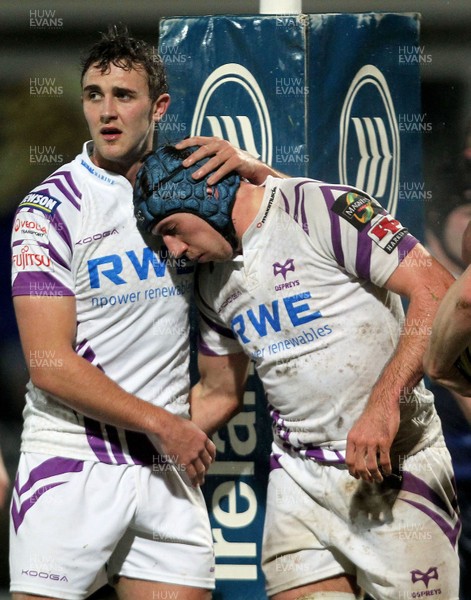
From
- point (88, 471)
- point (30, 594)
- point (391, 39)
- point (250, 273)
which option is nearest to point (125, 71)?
point (250, 273)

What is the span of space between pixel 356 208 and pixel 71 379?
914 mm

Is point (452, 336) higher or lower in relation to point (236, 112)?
lower

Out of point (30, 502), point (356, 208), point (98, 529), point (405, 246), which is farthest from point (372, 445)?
point (30, 502)

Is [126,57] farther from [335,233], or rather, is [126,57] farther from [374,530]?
[374,530]

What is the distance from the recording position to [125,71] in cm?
321

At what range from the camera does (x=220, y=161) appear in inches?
124

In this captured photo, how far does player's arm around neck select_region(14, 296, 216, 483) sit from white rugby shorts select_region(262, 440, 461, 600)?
0.41 meters

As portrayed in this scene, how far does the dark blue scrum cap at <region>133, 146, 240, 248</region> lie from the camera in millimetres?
3043

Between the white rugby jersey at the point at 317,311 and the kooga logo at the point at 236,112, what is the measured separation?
0.47 m

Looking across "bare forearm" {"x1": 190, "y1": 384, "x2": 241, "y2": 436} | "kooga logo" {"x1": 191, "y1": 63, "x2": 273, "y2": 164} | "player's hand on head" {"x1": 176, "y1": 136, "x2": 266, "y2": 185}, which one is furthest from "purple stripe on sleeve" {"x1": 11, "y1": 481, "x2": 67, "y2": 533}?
"kooga logo" {"x1": 191, "y1": 63, "x2": 273, "y2": 164}

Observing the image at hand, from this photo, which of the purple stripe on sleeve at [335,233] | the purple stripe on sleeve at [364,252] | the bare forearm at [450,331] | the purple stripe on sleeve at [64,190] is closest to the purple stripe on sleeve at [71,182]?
the purple stripe on sleeve at [64,190]

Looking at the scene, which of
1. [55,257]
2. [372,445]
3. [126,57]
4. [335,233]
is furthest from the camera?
[126,57]

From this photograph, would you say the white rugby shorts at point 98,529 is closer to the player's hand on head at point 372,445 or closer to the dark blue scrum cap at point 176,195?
the player's hand on head at point 372,445

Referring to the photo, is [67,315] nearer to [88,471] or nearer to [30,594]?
[88,471]
